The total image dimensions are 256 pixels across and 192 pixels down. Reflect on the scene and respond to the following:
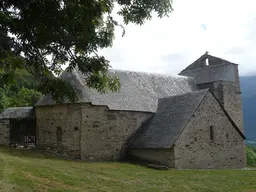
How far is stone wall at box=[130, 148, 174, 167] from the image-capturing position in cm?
1992

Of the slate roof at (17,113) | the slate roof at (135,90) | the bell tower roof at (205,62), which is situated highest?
the bell tower roof at (205,62)

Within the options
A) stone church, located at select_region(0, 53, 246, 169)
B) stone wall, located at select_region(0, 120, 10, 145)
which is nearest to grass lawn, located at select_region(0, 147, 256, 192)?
stone church, located at select_region(0, 53, 246, 169)

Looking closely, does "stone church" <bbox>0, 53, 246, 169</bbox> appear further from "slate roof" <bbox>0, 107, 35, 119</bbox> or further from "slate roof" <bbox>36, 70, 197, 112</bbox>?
"slate roof" <bbox>0, 107, 35, 119</bbox>

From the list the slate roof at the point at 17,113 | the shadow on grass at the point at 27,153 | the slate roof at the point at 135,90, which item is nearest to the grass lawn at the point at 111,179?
the shadow on grass at the point at 27,153

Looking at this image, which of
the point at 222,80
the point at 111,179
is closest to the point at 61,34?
the point at 111,179

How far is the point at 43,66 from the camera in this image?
823 cm

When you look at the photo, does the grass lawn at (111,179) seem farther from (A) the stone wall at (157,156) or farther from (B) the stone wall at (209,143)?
(B) the stone wall at (209,143)

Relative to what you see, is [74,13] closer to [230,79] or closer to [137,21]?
[137,21]

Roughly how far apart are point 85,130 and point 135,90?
18.1ft

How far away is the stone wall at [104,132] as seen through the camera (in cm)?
2128

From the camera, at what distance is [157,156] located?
67.6 ft

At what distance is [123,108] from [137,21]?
14309mm

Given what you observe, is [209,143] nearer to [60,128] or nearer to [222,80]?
[60,128]

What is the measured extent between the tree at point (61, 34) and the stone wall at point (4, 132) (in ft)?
48.5
